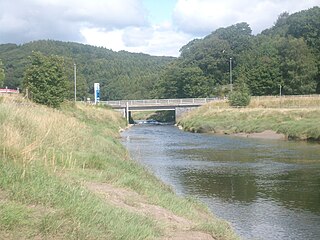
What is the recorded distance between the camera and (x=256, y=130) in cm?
6078

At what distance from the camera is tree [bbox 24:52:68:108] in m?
55.7

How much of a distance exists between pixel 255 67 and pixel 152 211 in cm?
10624

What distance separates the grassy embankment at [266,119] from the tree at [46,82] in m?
22.7

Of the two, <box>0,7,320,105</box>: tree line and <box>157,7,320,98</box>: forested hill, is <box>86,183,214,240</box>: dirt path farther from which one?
<box>157,7,320,98</box>: forested hill

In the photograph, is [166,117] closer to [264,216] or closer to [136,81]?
[136,81]

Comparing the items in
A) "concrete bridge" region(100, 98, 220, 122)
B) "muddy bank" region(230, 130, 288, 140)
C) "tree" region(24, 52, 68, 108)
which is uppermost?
"tree" region(24, 52, 68, 108)

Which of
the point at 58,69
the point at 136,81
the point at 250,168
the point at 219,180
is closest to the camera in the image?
the point at 219,180

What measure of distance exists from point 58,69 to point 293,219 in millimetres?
48452

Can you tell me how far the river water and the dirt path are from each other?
4400 millimetres

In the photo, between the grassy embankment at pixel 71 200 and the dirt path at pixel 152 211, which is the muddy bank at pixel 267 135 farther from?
the dirt path at pixel 152 211

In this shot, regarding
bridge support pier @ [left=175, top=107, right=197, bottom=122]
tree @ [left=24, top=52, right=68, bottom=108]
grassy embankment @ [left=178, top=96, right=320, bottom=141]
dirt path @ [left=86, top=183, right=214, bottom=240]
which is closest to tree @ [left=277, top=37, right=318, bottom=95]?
grassy embankment @ [left=178, top=96, right=320, bottom=141]

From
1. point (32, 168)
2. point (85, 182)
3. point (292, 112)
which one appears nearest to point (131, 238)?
point (32, 168)

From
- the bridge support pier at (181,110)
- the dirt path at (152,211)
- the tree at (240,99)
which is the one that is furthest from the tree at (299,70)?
the dirt path at (152,211)

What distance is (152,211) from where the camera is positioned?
404 inches
